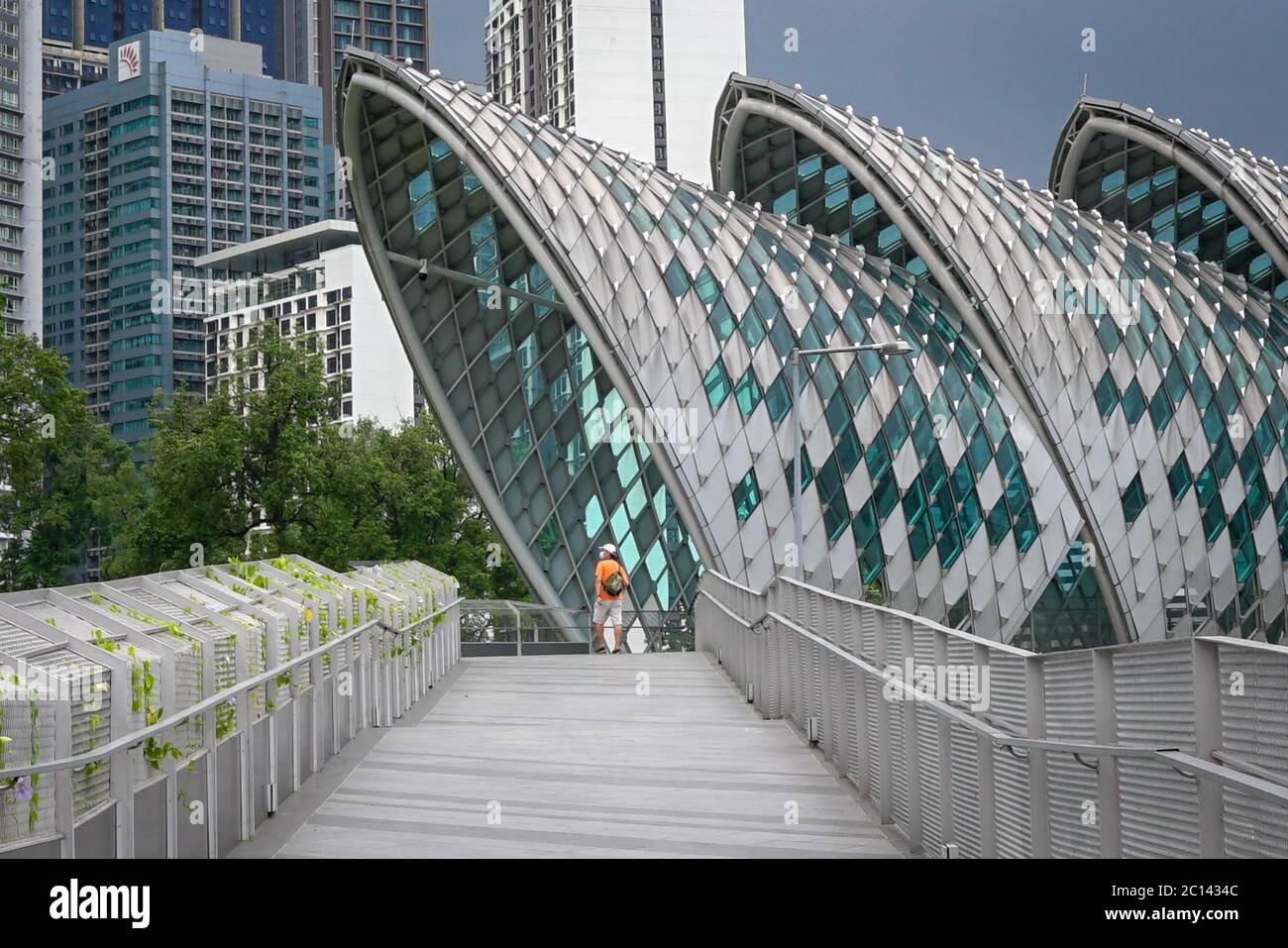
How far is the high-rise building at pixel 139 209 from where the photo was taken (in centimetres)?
17550

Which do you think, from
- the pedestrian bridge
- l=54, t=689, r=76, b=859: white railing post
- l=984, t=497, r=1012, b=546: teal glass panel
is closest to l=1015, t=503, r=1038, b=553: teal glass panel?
l=984, t=497, r=1012, b=546: teal glass panel

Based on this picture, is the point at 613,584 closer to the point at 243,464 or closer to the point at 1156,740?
the point at 243,464

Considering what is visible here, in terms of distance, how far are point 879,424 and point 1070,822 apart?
1416 inches

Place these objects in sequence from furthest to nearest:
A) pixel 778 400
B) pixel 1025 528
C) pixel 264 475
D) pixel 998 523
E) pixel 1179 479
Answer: pixel 1179 479, pixel 264 475, pixel 1025 528, pixel 998 523, pixel 778 400

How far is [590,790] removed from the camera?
11.4 metres

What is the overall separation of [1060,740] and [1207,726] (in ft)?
4.97

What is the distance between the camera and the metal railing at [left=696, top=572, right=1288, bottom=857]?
189 inches

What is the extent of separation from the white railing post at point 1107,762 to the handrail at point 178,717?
3974 mm

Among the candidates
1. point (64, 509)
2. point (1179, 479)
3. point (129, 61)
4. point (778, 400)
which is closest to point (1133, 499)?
point (1179, 479)

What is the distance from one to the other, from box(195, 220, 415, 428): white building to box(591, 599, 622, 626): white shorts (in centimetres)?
11524

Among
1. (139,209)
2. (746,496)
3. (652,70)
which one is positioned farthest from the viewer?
(139,209)

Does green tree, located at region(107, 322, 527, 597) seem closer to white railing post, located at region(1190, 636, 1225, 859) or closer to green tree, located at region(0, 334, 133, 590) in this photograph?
green tree, located at region(0, 334, 133, 590)

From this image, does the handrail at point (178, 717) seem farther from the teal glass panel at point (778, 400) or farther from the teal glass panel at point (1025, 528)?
the teal glass panel at point (1025, 528)

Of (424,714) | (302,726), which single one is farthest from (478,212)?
(302,726)
